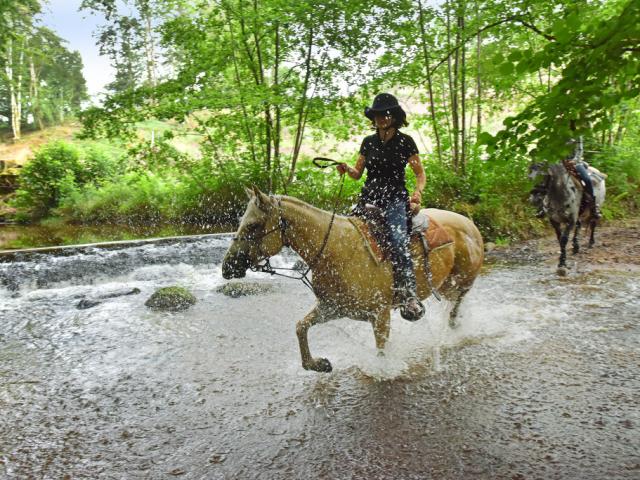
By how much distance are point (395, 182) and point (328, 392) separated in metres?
2.16

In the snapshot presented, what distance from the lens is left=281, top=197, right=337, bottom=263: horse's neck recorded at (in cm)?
391

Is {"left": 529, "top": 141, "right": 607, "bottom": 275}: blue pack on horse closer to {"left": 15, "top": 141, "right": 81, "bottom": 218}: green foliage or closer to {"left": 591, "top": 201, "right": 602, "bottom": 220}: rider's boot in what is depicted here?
{"left": 591, "top": 201, "right": 602, "bottom": 220}: rider's boot

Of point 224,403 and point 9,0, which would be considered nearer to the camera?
point 224,403

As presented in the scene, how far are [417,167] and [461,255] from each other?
5.18 ft

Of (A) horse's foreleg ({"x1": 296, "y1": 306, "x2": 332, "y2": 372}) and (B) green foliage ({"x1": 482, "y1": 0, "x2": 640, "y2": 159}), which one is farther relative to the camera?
(A) horse's foreleg ({"x1": 296, "y1": 306, "x2": 332, "y2": 372})

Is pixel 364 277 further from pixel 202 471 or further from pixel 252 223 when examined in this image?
pixel 202 471

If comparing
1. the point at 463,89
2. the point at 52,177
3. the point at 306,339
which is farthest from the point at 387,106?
the point at 52,177

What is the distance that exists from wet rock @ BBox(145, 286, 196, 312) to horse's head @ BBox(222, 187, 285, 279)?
415cm

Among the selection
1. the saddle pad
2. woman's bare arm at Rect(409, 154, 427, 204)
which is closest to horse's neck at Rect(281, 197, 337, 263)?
the saddle pad

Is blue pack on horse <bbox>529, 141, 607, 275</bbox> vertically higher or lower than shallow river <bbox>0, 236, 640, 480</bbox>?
higher

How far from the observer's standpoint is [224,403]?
425 centimetres

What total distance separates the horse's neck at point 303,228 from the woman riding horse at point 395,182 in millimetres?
593

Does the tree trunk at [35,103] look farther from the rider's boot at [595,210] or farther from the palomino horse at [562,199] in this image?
the rider's boot at [595,210]

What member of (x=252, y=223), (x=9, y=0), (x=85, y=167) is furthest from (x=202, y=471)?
(x=85, y=167)
